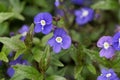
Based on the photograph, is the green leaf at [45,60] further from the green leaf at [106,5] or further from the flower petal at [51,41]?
the green leaf at [106,5]

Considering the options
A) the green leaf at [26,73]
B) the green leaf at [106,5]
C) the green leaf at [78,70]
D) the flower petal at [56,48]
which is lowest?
the green leaf at [78,70]

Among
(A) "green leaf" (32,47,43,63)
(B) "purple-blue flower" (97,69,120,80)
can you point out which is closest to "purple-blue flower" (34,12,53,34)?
(A) "green leaf" (32,47,43,63)

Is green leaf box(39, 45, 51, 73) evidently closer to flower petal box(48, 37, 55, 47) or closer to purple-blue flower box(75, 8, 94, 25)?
flower petal box(48, 37, 55, 47)

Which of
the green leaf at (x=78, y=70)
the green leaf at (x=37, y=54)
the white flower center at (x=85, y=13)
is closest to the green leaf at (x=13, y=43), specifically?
the green leaf at (x=37, y=54)

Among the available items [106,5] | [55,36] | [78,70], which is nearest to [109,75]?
[78,70]

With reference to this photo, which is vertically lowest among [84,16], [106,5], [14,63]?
[14,63]

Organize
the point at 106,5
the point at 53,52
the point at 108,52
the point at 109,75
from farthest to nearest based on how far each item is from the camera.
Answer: the point at 106,5
the point at 53,52
the point at 108,52
the point at 109,75

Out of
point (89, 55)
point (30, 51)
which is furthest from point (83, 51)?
point (30, 51)

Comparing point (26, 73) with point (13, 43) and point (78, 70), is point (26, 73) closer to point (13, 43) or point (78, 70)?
point (13, 43)
